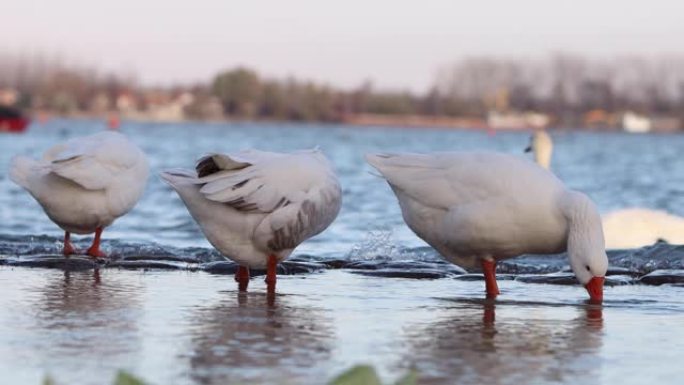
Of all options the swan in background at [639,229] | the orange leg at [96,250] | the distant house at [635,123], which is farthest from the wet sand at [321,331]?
the distant house at [635,123]

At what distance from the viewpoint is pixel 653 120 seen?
157m

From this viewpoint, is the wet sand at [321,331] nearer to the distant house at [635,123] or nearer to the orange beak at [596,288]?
the orange beak at [596,288]

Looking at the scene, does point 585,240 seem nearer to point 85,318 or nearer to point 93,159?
point 85,318

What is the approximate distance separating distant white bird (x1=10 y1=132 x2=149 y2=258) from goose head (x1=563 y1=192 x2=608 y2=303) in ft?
13.1

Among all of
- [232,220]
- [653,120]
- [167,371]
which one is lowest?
[167,371]

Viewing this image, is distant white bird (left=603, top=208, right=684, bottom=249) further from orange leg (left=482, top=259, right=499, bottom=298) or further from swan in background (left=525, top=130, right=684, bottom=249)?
orange leg (left=482, top=259, right=499, bottom=298)

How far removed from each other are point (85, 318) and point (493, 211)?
8.92 ft

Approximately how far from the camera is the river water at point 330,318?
19.2 feet

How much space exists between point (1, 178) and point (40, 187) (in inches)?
599

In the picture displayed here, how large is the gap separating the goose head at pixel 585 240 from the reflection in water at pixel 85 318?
272 cm

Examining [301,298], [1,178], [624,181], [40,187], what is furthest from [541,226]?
[624,181]

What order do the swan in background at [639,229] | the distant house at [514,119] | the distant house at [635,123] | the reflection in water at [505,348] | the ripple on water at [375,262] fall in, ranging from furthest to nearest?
the distant house at [514,119] < the distant house at [635,123] < the swan in background at [639,229] < the ripple on water at [375,262] < the reflection in water at [505,348]

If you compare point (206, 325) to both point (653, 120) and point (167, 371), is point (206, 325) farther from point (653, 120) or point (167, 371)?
point (653, 120)

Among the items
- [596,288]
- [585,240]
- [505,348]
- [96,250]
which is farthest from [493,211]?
[96,250]
